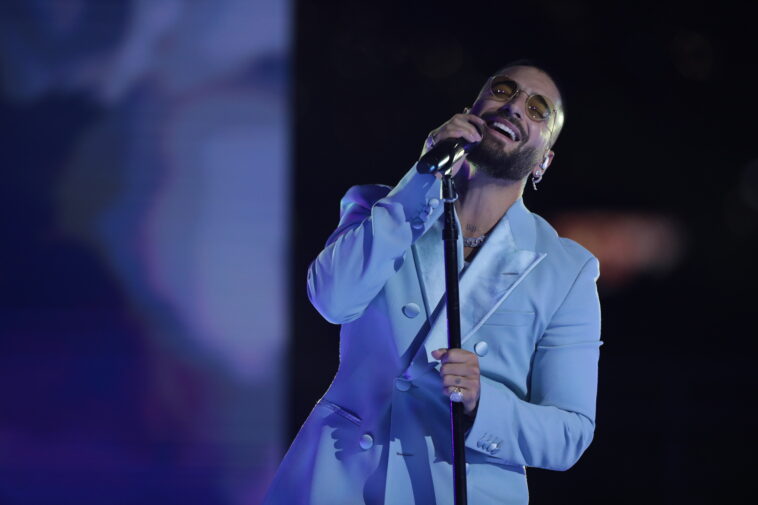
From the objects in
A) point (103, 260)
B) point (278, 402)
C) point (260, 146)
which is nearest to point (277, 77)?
point (260, 146)

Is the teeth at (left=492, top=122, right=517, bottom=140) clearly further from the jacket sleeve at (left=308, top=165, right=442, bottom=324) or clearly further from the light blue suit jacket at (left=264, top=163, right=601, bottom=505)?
the jacket sleeve at (left=308, top=165, right=442, bottom=324)

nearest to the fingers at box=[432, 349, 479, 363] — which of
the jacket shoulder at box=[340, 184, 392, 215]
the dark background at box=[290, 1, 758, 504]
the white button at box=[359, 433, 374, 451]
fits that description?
the white button at box=[359, 433, 374, 451]

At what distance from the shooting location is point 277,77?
347 centimetres

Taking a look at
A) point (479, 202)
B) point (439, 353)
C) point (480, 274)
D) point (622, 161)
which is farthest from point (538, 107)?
point (622, 161)

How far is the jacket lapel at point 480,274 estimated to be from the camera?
156 cm

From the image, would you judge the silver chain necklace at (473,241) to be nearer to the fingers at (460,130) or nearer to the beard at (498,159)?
the beard at (498,159)

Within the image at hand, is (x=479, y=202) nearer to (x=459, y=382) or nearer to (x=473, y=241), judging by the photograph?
(x=473, y=241)

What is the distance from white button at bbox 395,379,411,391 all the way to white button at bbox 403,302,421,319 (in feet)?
0.40

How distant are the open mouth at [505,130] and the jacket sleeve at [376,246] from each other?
308mm

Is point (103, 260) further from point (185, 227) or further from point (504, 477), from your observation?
point (504, 477)

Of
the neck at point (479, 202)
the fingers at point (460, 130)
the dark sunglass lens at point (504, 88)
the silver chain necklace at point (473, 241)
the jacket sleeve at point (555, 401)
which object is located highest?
the dark sunglass lens at point (504, 88)

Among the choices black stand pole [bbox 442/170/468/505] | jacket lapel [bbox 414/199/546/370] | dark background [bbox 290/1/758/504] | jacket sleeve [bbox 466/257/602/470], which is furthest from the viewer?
dark background [bbox 290/1/758/504]

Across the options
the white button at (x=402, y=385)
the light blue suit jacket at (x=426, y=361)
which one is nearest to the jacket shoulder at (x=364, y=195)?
the light blue suit jacket at (x=426, y=361)

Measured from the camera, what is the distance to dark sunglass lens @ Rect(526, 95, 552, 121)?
173cm
